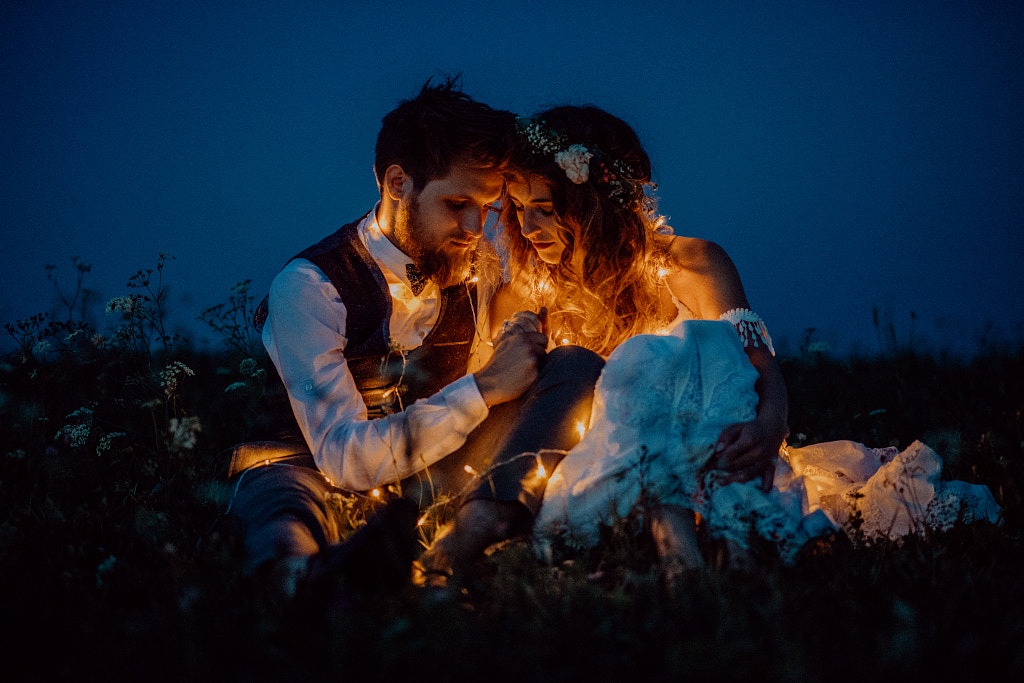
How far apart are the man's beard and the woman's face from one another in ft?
1.15

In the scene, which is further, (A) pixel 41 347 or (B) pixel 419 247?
(A) pixel 41 347

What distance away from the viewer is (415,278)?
3166 mm

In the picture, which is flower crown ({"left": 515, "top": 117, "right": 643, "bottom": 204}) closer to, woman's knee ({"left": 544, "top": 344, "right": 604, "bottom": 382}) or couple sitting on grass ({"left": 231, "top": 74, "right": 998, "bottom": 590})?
couple sitting on grass ({"left": 231, "top": 74, "right": 998, "bottom": 590})

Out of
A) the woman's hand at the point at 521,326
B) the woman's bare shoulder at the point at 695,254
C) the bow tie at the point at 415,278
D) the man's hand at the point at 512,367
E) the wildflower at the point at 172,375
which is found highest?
the bow tie at the point at 415,278

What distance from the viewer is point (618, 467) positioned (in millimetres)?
2293

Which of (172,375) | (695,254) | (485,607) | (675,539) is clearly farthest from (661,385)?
(172,375)

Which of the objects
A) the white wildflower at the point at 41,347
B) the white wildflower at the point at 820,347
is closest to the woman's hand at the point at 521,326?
the white wildflower at the point at 41,347

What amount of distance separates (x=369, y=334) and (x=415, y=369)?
318mm

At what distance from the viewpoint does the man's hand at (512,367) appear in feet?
8.69

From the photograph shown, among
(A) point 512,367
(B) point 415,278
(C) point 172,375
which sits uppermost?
(B) point 415,278

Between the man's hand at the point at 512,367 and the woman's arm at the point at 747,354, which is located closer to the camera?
the woman's arm at the point at 747,354

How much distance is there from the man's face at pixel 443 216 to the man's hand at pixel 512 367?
59 centimetres

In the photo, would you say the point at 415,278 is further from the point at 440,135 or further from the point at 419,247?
the point at 440,135

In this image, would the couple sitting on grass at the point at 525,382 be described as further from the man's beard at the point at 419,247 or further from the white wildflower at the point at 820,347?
the white wildflower at the point at 820,347
